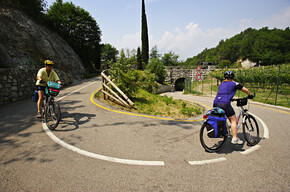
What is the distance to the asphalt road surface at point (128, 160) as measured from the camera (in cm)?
235

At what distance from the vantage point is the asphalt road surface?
2354mm

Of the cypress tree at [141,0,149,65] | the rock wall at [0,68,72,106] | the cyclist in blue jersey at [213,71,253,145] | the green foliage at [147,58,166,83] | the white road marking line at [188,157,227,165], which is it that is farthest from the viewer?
the cypress tree at [141,0,149,65]

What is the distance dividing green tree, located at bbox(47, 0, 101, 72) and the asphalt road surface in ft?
95.8

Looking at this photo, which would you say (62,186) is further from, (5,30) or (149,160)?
(5,30)

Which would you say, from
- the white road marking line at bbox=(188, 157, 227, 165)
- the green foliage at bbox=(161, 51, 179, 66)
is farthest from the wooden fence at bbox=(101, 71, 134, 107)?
the green foliage at bbox=(161, 51, 179, 66)

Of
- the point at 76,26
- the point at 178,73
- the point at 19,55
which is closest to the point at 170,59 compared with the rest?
the point at 178,73

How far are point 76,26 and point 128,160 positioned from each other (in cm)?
3347

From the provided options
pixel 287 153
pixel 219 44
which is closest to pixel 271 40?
pixel 219 44

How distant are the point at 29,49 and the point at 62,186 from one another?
649 inches

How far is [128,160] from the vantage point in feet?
9.82

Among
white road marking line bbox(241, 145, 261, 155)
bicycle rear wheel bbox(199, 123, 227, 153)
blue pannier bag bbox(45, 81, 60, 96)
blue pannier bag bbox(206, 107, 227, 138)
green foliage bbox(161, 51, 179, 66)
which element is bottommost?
white road marking line bbox(241, 145, 261, 155)

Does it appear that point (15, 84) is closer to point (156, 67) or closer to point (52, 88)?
point (52, 88)

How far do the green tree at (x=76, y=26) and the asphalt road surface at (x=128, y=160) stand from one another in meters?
29.2

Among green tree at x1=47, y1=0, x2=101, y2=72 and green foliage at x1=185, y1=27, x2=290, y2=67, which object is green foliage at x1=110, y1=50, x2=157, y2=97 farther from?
green foliage at x1=185, y1=27, x2=290, y2=67
